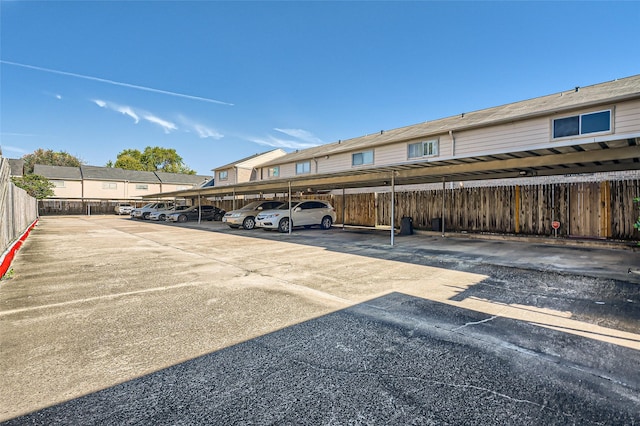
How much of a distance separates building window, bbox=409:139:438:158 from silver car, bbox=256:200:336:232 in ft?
17.9

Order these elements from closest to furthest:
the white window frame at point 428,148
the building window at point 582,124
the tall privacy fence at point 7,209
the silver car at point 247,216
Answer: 1. the tall privacy fence at point 7,209
2. the building window at point 582,124
3. the white window frame at point 428,148
4. the silver car at point 247,216

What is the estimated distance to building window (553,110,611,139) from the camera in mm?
10273

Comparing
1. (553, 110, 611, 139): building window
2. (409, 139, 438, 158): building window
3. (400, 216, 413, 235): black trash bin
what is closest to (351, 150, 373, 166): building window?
(409, 139, 438, 158): building window

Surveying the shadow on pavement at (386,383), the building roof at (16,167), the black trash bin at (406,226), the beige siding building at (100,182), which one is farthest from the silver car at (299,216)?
the building roof at (16,167)

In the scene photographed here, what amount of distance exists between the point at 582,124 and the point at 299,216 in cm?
1203

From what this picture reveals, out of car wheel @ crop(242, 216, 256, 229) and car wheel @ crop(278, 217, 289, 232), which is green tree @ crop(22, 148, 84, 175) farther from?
car wheel @ crop(278, 217, 289, 232)

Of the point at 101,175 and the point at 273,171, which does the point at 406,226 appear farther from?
the point at 101,175

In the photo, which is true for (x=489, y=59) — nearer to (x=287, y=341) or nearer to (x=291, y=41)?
(x=291, y=41)

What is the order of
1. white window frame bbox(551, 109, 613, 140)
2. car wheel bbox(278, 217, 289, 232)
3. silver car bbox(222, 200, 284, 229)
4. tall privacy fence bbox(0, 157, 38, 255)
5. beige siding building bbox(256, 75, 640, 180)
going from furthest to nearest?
silver car bbox(222, 200, 284, 229) → car wheel bbox(278, 217, 289, 232) → white window frame bbox(551, 109, 613, 140) → beige siding building bbox(256, 75, 640, 180) → tall privacy fence bbox(0, 157, 38, 255)

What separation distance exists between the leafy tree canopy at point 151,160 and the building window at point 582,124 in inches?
2576

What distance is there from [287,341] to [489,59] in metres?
16.3

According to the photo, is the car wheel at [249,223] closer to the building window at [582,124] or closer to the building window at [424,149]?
the building window at [424,149]

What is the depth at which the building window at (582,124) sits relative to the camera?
10.3m

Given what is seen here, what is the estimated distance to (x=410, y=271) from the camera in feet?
21.1
